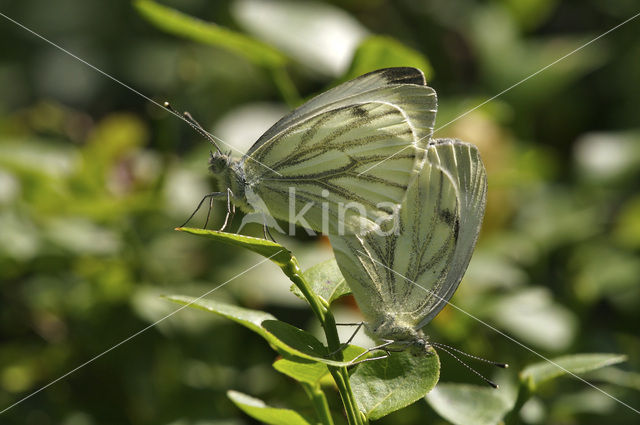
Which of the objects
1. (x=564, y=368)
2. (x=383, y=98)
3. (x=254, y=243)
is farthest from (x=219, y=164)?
(x=564, y=368)

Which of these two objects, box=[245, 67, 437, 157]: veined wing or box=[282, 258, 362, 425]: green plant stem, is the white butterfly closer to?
box=[245, 67, 437, 157]: veined wing

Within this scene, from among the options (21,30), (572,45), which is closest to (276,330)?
(572,45)

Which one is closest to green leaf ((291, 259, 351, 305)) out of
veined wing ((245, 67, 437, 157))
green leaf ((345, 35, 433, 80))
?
veined wing ((245, 67, 437, 157))

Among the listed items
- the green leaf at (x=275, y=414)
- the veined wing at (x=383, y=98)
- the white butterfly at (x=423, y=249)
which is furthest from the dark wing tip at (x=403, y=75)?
the green leaf at (x=275, y=414)

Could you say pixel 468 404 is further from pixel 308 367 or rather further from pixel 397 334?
pixel 308 367

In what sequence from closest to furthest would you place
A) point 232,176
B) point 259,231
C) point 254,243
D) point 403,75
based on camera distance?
point 254,243 < point 403,75 < point 232,176 < point 259,231

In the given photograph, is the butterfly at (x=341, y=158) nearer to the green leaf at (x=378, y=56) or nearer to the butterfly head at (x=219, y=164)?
the butterfly head at (x=219, y=164)
